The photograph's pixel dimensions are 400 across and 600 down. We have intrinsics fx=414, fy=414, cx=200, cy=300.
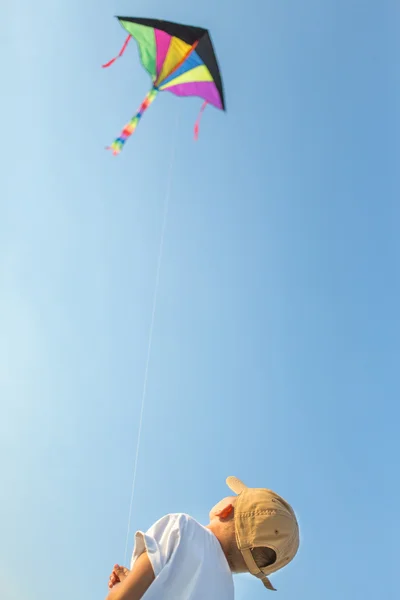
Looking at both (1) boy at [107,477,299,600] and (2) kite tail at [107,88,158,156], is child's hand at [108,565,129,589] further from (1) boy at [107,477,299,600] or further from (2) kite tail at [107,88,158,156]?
(2) kite tail at [107,88,158,156]

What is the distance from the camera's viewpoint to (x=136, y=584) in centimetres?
105

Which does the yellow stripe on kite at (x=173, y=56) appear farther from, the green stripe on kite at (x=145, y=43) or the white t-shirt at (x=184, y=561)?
the white t-shirt at (x=184, y=561)

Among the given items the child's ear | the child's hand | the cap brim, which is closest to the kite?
the cap brim

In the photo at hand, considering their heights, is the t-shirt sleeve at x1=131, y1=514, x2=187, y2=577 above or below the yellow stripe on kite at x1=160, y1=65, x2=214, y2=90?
below

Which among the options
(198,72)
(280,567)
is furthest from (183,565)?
(198,72)

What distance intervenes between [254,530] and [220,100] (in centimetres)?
446

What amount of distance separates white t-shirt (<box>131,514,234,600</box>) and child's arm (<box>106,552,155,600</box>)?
0.5 inches

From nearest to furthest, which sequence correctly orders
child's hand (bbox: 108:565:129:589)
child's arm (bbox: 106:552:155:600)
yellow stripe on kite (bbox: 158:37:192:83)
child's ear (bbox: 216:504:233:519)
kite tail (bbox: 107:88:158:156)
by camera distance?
1. child's arm (bbox: 106:552:155:600)
2. child's hand (bbox: 108:565:129:589)
3. child's ear (bbox: 216:504:233:519)
4. kite tail (bbox: 107:88:158:156)
5. yellow stripe on kite (bbox: 158:37:192:83)

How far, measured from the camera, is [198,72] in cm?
452

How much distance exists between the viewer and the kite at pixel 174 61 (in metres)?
4.01

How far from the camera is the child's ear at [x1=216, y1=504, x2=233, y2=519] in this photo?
133cm

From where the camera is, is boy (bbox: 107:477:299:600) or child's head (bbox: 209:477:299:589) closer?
boy (bbox: 107:477:299:600)

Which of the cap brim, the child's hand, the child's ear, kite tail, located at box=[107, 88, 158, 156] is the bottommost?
the child's hand

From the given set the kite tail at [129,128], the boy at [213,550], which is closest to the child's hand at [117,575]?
the boy at [213,550]
